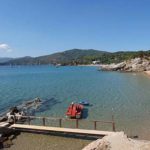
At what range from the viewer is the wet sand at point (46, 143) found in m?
21.4

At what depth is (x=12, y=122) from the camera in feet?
89.2

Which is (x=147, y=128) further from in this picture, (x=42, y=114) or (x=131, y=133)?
(x=42, y=114)

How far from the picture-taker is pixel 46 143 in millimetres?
22359

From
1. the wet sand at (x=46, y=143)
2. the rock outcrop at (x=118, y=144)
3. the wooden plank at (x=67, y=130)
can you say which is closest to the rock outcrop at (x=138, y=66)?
the wooden plank at (x=67, y=130)

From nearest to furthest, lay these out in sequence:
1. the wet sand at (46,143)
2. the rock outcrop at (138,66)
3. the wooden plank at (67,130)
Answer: the wet sand at (46,143), the wooden plank at (67,130), the rock outcrop at (138,66)

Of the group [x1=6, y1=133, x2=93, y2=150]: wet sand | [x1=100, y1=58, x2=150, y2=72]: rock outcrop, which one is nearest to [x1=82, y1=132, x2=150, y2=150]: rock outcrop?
→ [x1=6, y1=133, x2=93, y2=150]: wet sand

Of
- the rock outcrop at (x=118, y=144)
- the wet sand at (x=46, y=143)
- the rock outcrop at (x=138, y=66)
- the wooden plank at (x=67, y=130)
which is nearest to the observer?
the rock outcrop at (x=118, y=144)

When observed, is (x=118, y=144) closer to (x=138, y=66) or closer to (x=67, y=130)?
(x=67, y=130)

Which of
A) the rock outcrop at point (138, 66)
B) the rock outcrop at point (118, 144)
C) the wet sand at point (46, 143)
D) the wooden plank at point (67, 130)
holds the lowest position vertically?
the wet sand at point (46, 143)

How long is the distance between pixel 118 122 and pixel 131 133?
14.7 ft

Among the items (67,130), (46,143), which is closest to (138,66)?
(67,130)

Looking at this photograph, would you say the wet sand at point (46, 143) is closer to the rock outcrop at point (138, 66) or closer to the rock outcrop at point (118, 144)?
the rock outcrop at point (118, 144)

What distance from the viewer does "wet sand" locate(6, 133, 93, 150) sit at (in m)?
21.4

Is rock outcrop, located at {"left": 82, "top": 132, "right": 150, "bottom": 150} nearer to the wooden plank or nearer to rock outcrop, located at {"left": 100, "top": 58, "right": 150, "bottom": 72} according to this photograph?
the wooden plank
